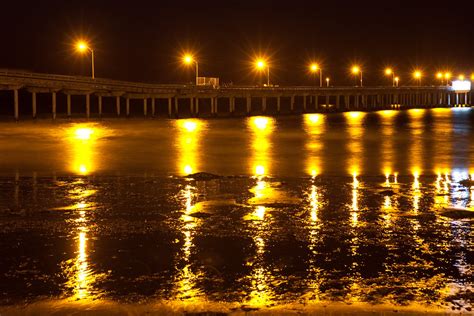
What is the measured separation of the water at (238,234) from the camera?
7.28 meters

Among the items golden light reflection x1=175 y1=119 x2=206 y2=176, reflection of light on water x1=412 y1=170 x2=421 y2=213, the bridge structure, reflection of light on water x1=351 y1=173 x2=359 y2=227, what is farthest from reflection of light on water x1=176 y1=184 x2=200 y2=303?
the bridge structure

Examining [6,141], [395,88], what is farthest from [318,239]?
[395,88]

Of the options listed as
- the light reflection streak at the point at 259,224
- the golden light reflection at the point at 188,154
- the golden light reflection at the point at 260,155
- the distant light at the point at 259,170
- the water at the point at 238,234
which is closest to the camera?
the light reflection streak at the point at 259,224

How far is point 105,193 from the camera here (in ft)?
47.5

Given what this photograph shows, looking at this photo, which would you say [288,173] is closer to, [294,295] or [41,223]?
[41,223]

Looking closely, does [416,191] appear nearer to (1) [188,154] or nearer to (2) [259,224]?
(2) [259,224]

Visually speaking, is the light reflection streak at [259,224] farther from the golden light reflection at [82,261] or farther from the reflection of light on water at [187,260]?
the golden light reflection at [82,261]

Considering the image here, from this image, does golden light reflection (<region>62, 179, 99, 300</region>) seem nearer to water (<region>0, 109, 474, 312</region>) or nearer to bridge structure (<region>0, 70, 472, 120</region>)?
water (<region>0, 109, 474, 312</region>)

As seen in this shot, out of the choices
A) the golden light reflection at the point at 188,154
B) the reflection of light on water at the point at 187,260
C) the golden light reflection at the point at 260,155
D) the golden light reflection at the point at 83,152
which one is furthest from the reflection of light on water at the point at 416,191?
the golden light reflection at the point at 83,152

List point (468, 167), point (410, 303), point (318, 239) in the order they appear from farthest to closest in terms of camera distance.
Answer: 1. point (468, 167)
2. point (318, 239)
3. point (410, 303)

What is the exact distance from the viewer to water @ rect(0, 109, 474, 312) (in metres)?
7.28

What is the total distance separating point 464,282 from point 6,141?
25.4 metres

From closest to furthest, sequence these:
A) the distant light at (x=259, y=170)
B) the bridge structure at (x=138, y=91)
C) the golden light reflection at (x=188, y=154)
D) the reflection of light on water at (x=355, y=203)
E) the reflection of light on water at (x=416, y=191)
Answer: the reflection of light on water at (x=355, y=203), the reflection of light on water at (x=416, y=191), the distant light at (x=259, y=170), the golden light reflection at (x=188, y=154), the bridge structure at (x=138, y=91)

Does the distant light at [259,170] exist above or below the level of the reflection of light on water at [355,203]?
above
